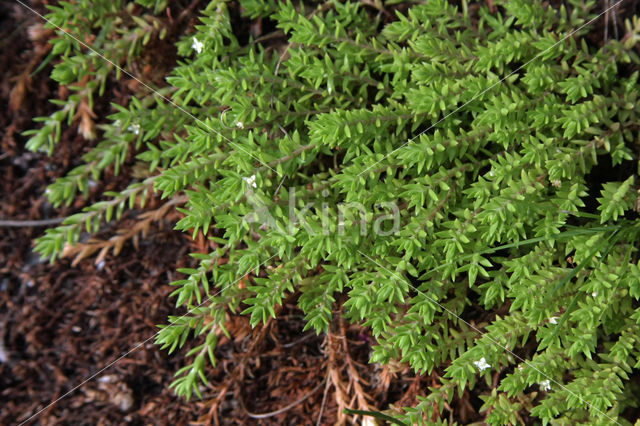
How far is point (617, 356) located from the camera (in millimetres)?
2525

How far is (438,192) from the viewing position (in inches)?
108

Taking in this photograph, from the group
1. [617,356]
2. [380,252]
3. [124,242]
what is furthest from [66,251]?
[617,356]

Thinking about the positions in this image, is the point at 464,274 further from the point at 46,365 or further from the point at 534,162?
the point at 46,365

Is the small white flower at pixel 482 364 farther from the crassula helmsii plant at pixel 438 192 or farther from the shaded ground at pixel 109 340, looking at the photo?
the shaded ground at pixel 109 340

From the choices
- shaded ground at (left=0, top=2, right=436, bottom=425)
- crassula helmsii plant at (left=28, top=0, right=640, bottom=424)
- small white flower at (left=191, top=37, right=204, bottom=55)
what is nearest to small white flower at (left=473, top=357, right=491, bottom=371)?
crassula helmsii plant at (left=28, top=0, right=640, bottom=424)

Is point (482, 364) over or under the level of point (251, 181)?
under

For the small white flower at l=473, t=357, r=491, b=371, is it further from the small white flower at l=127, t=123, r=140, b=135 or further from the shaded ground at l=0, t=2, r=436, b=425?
the small white flower at l=127, t=123, r=140, b=135

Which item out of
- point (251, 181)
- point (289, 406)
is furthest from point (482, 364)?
point (251, 181)

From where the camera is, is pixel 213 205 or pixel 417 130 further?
pixel 417 130

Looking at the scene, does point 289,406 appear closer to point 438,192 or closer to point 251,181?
point 251,181

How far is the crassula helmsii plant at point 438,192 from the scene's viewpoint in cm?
254

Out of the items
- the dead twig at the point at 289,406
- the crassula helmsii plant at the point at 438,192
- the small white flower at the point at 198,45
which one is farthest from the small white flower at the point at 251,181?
the dead twig at the point at 289,406

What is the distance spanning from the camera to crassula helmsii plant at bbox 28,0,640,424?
100 inches

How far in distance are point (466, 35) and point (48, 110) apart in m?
2.80
